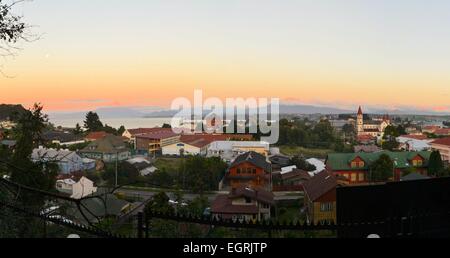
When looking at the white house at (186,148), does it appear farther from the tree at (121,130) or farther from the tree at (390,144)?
the tree at (390,144)

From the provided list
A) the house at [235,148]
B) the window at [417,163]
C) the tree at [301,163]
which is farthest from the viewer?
the house at [235,148]

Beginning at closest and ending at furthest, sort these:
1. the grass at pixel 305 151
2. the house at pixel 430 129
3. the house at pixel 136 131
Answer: the grass at pixel 305 151 → the house at pixel 136 131 → the house at pixel 430 129

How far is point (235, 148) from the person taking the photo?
19906 millimetres

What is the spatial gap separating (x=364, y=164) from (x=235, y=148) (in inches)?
263

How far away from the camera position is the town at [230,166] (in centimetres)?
392

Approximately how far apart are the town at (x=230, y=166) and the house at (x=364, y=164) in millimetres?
40

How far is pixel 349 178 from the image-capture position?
1475 cm

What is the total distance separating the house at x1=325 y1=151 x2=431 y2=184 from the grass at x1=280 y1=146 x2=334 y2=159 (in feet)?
13.0

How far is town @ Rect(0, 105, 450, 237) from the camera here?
392cm

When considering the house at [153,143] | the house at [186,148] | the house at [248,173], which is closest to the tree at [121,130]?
the house at [153,143]
